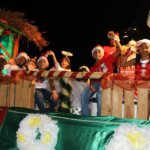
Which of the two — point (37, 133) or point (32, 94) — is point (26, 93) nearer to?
point (32, 94)

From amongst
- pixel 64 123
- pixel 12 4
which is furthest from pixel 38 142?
pixel 12 4

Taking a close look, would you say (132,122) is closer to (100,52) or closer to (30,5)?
(100,52)

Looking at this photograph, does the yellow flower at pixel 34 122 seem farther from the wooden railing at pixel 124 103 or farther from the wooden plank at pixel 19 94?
the wooden railing at pixel 124 103

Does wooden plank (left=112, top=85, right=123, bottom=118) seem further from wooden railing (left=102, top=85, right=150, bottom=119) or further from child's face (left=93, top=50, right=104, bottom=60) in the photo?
child's face (left=93, top=50, right=104, bottom=60)

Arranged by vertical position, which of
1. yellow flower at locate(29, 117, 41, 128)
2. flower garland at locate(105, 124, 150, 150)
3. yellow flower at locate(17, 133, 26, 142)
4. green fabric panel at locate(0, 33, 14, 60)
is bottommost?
yellow flower at locate(17, 133, 26, 142)

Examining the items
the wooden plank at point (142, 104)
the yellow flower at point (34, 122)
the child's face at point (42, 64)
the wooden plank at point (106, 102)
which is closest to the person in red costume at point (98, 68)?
the wooden plank at point (106, 102)

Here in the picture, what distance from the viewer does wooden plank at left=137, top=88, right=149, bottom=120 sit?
4.89 m

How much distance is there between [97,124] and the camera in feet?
15.9

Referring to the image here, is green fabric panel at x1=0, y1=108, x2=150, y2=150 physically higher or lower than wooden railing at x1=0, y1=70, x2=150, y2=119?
lower

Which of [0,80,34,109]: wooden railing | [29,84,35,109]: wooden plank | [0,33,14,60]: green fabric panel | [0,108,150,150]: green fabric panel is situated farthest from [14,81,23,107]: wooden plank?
[0,33,14,60]: green fabric panel

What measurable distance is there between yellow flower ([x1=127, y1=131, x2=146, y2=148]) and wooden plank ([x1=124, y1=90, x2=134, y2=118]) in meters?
0.68

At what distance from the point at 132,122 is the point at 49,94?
2520 mm

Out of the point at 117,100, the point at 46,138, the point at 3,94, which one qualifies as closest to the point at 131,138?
the point at 117,100

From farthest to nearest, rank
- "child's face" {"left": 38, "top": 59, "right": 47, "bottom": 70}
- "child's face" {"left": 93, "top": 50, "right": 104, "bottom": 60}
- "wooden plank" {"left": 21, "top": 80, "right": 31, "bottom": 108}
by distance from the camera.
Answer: "child's face" {"left": 38, "top": 59, "right": 47, "bottom": 70} < "child's face" {"left": 93, "top": 50, "right": 104, "bottom": 60} < "wooden plank" {"left": 21, "top": 80, "right": 31, "bottom": 108}
